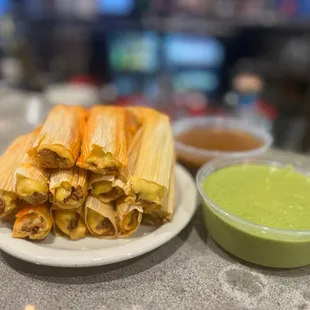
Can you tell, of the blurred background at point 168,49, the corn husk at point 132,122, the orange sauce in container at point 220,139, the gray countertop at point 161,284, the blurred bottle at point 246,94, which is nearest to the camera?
the gray countertop at point 161,284

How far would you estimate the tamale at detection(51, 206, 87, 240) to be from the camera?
798 mm

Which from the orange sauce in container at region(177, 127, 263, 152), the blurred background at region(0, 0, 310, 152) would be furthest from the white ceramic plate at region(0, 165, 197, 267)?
the blurred background at region(0, 0, 310, 152)

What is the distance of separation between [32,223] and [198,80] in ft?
10.6

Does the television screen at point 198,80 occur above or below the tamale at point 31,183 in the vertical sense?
below

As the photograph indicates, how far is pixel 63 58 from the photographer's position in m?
3.84

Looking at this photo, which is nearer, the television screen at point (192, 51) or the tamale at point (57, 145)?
the tamale at point (57, 145)

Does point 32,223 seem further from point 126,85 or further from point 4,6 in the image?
point 4,6

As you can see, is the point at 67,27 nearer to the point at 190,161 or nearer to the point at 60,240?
the point at 190,161

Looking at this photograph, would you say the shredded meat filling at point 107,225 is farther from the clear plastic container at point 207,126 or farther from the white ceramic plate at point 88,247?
the clear plastic container at point 207,126

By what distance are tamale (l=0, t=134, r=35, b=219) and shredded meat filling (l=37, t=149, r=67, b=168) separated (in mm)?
78

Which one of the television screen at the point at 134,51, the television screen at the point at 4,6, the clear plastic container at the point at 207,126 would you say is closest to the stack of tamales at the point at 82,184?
the clear plastic container at the point at 207,126

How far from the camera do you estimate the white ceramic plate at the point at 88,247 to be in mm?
723

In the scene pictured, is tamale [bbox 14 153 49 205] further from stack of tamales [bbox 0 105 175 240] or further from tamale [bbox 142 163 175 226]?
tamale [bbox 142 163 175 226]

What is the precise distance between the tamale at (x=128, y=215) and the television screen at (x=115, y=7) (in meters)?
3.06
